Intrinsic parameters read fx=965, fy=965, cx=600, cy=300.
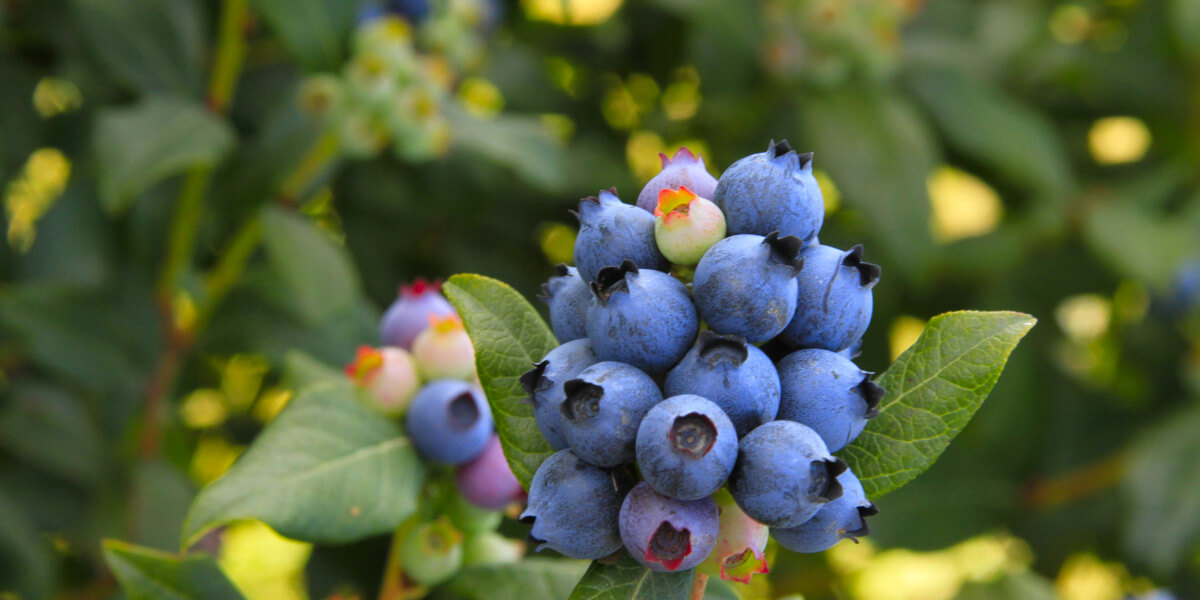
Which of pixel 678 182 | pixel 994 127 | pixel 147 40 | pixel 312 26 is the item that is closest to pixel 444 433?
pixel 678 182

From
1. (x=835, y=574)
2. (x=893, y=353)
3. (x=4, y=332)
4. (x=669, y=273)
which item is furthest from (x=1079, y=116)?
(x=4, y=332)

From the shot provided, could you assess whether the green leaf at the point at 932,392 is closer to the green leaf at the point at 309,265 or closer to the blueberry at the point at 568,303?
the blueberry at the point at 568,303

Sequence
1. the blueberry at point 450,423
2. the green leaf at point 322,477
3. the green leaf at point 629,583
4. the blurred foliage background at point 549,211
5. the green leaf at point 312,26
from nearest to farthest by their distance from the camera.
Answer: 1. the green leaf at point 629,583
2. the green leaf at point 322,477
3. the blueberry at point 450,423
4. the green leaf at point 312,26
5. the blurred foliage background at point 549,211

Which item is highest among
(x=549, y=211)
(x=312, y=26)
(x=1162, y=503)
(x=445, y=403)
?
(x=312, y=26)

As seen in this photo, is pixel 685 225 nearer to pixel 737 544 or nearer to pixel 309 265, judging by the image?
pixel 737 544

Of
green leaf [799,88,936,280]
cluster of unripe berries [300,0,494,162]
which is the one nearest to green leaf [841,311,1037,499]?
cluster of unripe berries [300,0,494,162]

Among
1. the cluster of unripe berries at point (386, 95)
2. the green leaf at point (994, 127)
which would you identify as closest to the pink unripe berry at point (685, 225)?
the cluster of unripe berries at point (386, 95)
